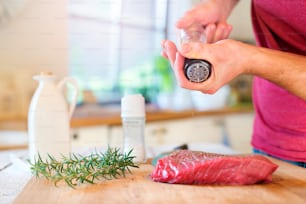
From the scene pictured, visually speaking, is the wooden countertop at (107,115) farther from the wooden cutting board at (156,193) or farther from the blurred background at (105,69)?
the wooden cutting board at (156,193)

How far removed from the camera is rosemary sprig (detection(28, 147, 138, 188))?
67 centimetres

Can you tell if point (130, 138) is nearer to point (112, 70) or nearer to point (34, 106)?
point (34, 106)

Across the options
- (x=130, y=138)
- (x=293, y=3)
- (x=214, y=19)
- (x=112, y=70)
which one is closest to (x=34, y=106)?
(x=130, y=138)

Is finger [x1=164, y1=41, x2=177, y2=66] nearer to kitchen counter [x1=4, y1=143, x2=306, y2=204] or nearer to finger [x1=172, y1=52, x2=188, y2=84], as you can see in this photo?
finger [x1=172, y1=52, x2=188, y2=84]

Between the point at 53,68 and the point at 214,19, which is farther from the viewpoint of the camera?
the point at 53,68

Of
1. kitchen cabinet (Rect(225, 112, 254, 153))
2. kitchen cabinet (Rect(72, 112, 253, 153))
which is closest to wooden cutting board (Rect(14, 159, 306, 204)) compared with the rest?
kitchen cabinet (Rect(72, 112, 253, 153))

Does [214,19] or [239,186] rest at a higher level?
[214,19]

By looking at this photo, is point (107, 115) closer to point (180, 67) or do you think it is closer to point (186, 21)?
point (186, 21)

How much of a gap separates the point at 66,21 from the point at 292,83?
1581mm

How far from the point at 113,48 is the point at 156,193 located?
1715 millimetres

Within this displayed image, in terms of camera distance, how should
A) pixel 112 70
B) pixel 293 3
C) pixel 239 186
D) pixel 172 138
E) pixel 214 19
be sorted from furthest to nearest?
pixel 112 70, pixel 172 138, pixel 214 19, pixel 293 3, pixel 239 186

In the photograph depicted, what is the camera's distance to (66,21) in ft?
6.91

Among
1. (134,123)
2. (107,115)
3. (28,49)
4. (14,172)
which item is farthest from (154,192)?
(28,49)

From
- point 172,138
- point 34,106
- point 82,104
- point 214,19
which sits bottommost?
point 172,138
